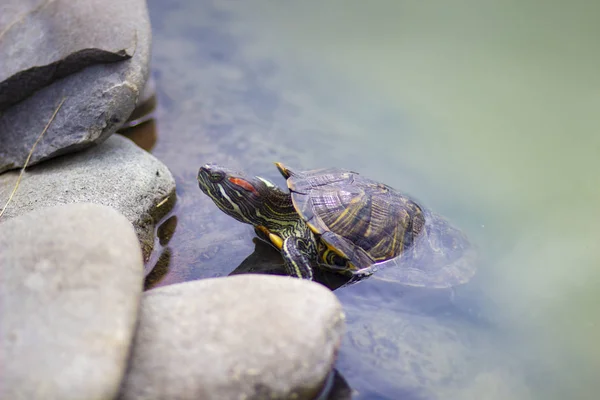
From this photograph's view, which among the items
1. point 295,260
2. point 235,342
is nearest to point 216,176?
point 295,260

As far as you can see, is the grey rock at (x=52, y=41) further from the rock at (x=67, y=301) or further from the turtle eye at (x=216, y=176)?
the rock at (x=67, y=301)

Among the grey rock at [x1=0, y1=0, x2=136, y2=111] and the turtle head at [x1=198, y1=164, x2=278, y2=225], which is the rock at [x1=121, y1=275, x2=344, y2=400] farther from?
the grey rock at [x1=0, y1=0, x2=136, y2=111]

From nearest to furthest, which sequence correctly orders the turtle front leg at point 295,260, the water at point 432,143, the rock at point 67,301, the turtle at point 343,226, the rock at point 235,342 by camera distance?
1. the rock at point 67,301
2. the rock at point 235,342
3. the water at point 432,143
4. the turtle front leg at point 295,260
5. the turtle at point 343,226

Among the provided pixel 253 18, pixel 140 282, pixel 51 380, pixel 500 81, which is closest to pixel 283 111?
pixel 253 18

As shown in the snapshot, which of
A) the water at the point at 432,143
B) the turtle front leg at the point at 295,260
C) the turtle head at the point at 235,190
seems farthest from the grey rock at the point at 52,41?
the turtle front leg at the point at 295,260

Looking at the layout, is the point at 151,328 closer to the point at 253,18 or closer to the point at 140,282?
the point at 140,282

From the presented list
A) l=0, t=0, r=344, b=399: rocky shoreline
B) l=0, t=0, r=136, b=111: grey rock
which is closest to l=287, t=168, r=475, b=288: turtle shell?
l=0, t=0, r=344, b=399: rocky shoreline
